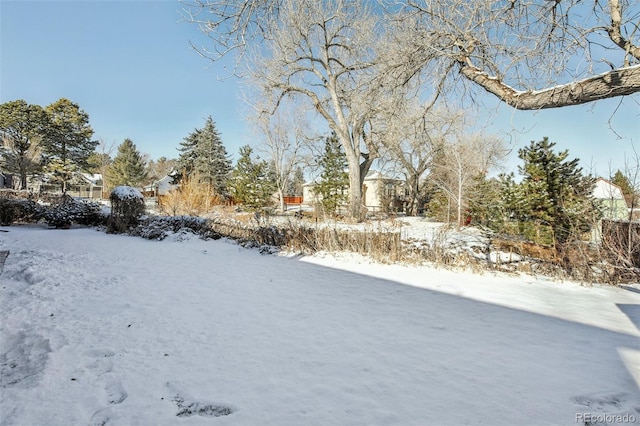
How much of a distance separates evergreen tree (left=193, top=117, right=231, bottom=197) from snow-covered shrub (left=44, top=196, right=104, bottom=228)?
14432 mm

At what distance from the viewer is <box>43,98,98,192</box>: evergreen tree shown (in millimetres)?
28375

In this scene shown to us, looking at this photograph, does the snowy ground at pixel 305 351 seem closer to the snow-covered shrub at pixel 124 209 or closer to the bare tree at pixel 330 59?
the snow-covered shrub at pixel 124 209

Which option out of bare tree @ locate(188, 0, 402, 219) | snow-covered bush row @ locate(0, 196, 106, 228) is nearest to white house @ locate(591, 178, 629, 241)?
bare tree @ locate(188, 0, 402, 219)

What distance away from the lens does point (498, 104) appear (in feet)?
13.4

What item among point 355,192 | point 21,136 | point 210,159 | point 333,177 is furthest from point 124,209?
point 21,136

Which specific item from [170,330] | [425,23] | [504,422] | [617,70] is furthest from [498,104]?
[170,330]

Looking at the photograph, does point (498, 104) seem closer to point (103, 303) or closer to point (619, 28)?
point (619, 28)

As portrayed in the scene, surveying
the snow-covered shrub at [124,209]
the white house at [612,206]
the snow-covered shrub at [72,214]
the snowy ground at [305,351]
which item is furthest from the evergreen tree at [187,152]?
the white house at [612,206]

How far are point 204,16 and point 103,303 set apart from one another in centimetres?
345

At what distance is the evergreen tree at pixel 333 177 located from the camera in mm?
18625

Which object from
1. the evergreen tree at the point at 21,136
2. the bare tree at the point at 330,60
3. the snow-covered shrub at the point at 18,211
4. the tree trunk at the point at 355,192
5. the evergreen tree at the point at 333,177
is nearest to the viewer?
the snow-covered shrub at the point at 18,211

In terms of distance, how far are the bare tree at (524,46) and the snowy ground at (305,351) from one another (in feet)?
8.56

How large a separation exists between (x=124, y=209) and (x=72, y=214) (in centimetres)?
248

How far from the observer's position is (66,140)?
2911 centimetres
